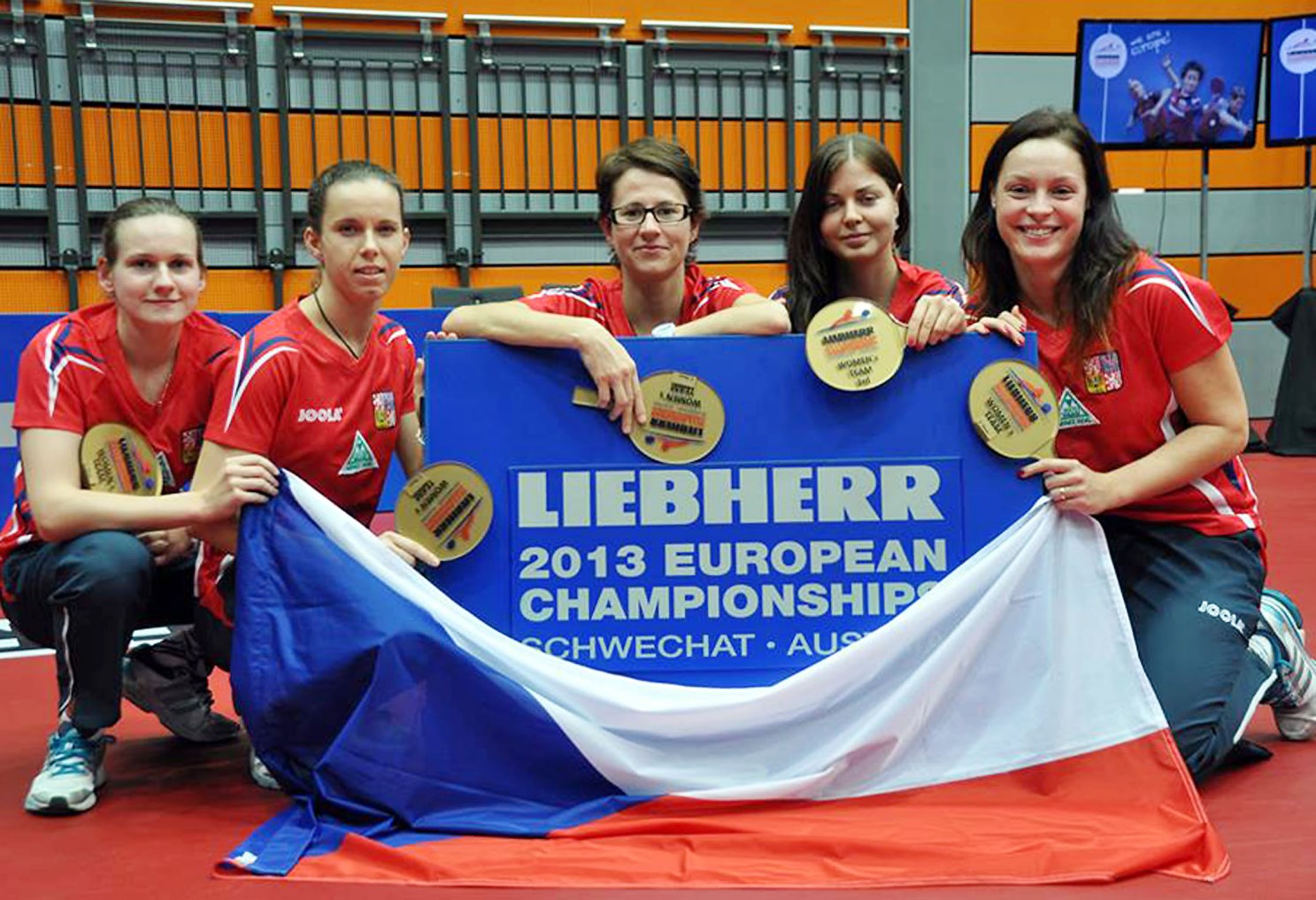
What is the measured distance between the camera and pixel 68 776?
2.04 meters

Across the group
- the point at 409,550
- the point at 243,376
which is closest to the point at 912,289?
the point at 409,550

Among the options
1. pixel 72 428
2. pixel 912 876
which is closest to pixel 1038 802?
pixel 912 876

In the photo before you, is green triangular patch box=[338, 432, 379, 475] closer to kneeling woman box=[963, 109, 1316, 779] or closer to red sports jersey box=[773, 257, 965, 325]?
red sports jersey box=[773, 257, 965, 325]

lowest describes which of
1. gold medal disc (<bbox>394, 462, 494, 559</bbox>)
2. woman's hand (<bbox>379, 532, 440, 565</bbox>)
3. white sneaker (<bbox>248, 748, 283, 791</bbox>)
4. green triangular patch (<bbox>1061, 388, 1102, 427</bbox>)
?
white sneaker (<bbox>248, 748, 283, 791</bbox>)

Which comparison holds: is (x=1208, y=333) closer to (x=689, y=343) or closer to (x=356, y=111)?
(x=689, y=343)

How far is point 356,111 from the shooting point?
6.48 metres

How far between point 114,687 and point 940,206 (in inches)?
240

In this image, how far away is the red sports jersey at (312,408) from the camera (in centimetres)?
204

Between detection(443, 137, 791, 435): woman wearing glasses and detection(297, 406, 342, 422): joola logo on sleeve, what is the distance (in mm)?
234

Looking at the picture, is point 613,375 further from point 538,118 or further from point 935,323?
point 538,118

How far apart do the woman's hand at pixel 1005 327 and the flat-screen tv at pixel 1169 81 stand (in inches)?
190

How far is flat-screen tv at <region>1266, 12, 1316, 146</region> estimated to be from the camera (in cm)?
652

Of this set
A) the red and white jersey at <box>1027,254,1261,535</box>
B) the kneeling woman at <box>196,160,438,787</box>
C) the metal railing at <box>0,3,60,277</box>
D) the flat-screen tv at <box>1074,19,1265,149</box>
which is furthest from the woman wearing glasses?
the flat-screen tv at <box>1074,19,1265,149</box>

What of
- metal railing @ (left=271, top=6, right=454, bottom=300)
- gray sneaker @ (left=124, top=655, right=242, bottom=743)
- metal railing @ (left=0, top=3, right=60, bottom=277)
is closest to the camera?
gray sneaker @ (left=124, top=655, right=242, bottom=743)
